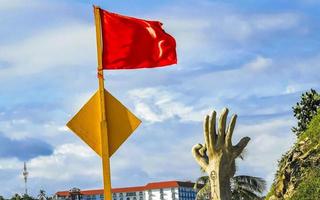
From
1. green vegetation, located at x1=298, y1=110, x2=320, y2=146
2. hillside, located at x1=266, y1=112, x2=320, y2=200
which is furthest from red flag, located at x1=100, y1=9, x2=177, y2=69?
green vegetation, located at x1=298, y1=110, x2=320, y2=146

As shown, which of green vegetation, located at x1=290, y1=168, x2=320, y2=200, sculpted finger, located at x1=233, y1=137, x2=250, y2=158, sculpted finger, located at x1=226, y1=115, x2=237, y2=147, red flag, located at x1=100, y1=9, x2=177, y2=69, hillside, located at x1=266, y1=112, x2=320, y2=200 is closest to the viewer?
red flag, located at x1=100, y1=9, x2=177, y2=69

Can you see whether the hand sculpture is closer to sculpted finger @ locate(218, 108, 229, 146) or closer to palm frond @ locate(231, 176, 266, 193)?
sculpted finger @ locate(218, 108, 229, 146)

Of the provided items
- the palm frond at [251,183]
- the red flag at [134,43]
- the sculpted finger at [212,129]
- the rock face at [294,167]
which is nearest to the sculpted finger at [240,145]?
the sculpted finger at [212,129]

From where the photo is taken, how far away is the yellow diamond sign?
11.5 metres

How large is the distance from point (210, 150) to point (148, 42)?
27.4ft

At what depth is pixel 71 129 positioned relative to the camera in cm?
1149

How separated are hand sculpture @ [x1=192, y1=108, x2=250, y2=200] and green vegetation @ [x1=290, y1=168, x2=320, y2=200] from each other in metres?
2.41

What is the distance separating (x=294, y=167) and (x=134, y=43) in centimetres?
1295

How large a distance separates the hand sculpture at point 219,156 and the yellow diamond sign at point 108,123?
8266 mm

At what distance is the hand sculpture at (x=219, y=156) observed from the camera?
2015 cm

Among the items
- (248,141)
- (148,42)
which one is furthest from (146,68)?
(248,141)

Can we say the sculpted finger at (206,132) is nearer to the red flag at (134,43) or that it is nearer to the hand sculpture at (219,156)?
the hand sculpture at (219,156)

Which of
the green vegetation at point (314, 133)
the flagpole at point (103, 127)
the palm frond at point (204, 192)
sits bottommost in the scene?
the flagpole at point (103, 127)

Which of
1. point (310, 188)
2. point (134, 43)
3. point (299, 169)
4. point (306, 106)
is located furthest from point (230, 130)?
point (306, 106)
